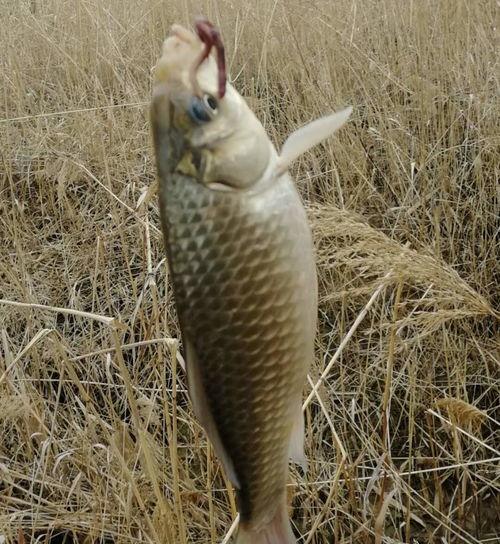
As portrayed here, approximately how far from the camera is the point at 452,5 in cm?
262

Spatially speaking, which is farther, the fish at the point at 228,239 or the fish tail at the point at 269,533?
the fish tail at the point at 269,533

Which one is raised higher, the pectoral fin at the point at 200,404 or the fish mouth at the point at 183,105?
the fish mouth at the point at 183,105

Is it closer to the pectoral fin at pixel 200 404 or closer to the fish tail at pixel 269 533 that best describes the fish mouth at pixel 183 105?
the pectoral fin at pixel 200 404

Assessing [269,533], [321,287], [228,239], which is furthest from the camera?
[321,287]

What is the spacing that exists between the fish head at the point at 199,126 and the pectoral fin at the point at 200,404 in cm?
13

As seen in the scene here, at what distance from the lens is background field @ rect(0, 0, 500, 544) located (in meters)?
1.35

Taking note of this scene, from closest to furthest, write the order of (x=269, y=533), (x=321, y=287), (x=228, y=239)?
(x=228, y=239) < (x=269, y=533) < (x=321, y=287)

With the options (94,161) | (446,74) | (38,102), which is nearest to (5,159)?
(94,161)

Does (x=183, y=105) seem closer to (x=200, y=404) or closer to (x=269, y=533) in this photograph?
(x=200, y=404)

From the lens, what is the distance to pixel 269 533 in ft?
2.14

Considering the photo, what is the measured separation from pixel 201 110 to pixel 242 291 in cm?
14

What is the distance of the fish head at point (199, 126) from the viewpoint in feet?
1.82

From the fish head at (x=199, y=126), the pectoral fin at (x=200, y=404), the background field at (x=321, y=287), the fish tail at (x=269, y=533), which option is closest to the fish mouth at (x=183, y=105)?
the fish head at (x=199, y=126)

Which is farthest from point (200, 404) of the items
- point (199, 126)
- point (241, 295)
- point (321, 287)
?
point (321, 287)
